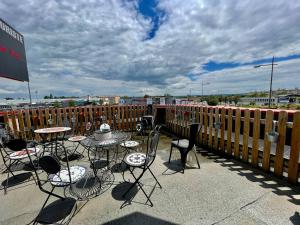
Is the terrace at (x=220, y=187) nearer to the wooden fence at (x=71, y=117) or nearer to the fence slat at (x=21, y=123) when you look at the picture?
the wooden fence at (x=71, y=117)

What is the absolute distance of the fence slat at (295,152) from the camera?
2223 mm

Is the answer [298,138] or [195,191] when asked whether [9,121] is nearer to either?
[195,191]

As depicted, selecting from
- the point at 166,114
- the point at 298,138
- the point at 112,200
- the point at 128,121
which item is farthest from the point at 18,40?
the point at 298,138

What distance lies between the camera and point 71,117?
5688 millimetres

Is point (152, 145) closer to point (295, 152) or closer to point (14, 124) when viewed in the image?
point (295, 152)

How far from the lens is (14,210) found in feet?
6.54

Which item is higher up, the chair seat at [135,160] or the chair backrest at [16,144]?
the chair backrest at [16,144]

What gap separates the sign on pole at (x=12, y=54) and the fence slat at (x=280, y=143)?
26.8 feet

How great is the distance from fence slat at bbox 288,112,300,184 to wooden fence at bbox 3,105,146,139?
5.10 meters

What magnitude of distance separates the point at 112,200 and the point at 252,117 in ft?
9.33

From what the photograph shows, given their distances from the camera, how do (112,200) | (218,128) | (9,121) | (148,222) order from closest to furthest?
(148,222)
(112,200)
(218,128)
(9,121)

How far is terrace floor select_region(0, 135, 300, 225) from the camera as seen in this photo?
1756 mm

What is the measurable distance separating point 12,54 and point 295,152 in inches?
357

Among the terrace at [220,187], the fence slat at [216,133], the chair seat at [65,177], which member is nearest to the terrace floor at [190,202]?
the terrace at [220,187]
